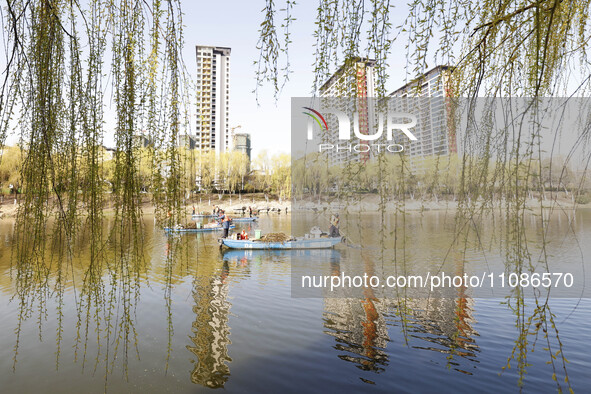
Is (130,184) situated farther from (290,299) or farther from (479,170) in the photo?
(290,299)

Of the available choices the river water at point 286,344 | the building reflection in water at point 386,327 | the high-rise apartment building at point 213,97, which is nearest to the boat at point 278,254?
the river water at point 286,344

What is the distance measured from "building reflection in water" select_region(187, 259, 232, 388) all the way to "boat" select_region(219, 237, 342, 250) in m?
3.72

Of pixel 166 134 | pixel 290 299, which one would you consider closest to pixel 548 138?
pixel 166 134

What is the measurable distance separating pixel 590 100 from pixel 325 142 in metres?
1.04

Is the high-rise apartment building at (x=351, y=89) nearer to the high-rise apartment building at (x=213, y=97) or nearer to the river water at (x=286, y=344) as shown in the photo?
the high-rise apartment building at (x=213, y=97)

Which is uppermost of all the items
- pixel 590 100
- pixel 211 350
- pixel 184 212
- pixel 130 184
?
pixel 590 100

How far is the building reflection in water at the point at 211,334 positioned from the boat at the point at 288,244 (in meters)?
3.72

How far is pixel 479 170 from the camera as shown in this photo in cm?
148

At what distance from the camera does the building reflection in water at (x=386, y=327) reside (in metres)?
4.00

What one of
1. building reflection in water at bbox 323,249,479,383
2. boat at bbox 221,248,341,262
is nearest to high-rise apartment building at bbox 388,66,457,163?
building reflection in water at bbox 323,249,479,383

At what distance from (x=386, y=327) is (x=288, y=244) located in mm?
6481

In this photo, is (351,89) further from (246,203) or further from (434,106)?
(246,203)

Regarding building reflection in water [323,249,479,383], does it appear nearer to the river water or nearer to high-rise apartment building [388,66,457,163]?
the river water

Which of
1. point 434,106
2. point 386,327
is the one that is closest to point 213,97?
point 386,327
